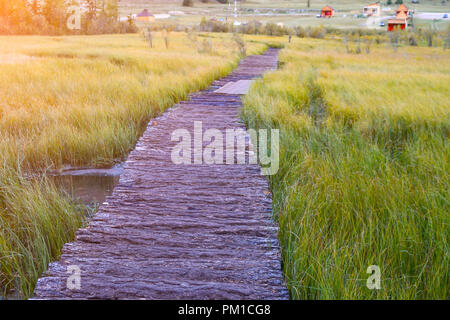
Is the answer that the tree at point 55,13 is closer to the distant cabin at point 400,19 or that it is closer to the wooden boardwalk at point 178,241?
the distant cabin at point 400,19

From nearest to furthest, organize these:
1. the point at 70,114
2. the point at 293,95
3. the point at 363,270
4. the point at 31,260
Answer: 1. the point at 363,270
2. the point at 31,260
3. the point at 70,114
4. the point at 293,95

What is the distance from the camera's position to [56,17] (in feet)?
141

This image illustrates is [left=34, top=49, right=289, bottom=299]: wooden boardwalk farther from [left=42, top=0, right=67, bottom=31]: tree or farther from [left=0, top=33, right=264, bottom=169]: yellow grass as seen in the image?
[left=42, top=0, right=67, bottom=31]: tree

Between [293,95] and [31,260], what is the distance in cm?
559

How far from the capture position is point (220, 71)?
1075 cm

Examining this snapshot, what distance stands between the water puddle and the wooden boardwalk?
58cm

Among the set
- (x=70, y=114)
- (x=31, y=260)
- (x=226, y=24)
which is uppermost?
(x=226, y=24)

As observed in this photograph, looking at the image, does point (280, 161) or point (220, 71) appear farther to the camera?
point (220, 71)

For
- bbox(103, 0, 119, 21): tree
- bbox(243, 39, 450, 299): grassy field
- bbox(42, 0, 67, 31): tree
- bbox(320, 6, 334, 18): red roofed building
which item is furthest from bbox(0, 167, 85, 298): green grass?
bbox(320, 6, 334, 18): red roofed building

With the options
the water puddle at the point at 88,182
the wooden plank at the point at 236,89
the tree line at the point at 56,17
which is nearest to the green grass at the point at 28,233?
the water puddle at the point at 88,182

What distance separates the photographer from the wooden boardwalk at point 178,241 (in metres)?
1.87

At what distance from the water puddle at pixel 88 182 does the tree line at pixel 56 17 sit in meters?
40.2

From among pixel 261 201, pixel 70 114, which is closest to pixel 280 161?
pixel 261 201

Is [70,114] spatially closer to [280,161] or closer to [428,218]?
[280,161]
